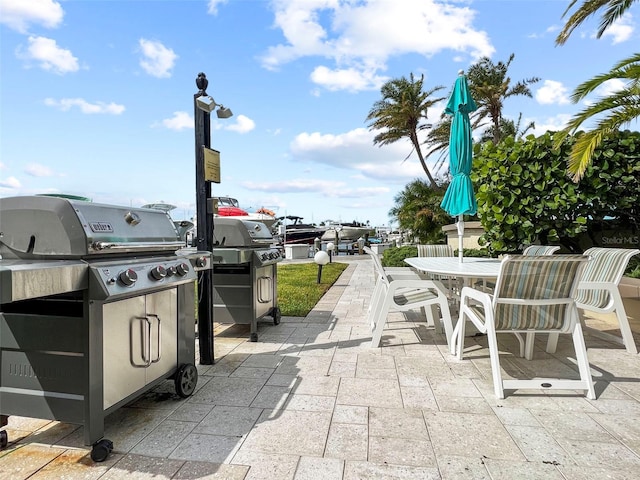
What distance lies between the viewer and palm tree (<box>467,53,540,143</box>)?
617 inches

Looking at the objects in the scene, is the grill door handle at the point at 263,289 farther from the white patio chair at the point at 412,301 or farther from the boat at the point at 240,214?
the boat at the point at 240,214

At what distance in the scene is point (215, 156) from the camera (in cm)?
362

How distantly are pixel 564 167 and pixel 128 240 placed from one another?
246 inches

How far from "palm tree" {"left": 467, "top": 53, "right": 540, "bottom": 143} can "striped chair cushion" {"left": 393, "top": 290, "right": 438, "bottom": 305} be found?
45.5ft

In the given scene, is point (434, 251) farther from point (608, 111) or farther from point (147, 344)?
point (147, 344)

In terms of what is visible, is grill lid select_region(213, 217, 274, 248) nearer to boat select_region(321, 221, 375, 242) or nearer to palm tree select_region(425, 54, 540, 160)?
palm tree select_region(425, 54, 540, 160)

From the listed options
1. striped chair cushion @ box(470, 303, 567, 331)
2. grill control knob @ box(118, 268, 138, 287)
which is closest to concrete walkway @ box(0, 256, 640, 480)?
striped chair cushion @ box(470, 303, 567, 331)

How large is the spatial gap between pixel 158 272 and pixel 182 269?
273 millimetres

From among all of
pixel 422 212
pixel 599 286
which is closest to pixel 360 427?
pixel 599 286

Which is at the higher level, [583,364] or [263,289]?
[263,289]

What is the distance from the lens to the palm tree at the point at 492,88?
51.4 ft

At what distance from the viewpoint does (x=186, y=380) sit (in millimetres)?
2779

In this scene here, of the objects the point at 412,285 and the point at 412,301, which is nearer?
the point at 412,285

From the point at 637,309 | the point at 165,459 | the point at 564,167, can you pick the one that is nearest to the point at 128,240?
the point at 165,459
